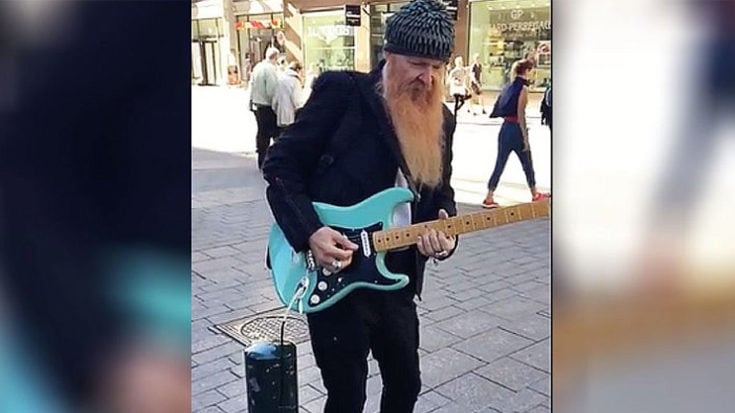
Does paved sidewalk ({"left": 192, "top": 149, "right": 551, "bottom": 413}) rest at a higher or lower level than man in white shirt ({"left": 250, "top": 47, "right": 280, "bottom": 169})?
lower

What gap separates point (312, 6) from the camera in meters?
4.76

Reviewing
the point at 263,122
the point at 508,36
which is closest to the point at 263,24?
the point at 263,122

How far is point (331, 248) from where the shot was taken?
1163 mm

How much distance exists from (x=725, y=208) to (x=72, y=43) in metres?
0.53

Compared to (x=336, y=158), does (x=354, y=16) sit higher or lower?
higher

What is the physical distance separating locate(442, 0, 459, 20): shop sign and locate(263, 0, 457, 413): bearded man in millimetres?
38

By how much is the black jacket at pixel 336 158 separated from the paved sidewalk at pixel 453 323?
169 mm

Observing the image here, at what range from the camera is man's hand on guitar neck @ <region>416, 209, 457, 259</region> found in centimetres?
117

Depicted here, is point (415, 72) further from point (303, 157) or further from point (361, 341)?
point (361, 341)

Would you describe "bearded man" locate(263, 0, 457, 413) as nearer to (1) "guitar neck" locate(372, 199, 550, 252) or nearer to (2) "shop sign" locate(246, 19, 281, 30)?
(1) "guitar neck" locate(372, 199, 550, 252)

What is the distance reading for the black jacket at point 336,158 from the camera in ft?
3.81

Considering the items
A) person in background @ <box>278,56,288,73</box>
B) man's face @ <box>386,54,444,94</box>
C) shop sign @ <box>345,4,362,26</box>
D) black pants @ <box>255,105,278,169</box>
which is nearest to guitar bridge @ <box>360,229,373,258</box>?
man's face @ <box>386,54,444,94</box>

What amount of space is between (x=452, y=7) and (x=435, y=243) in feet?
1.41

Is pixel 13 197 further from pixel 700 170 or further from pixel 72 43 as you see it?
pixel 700 170
